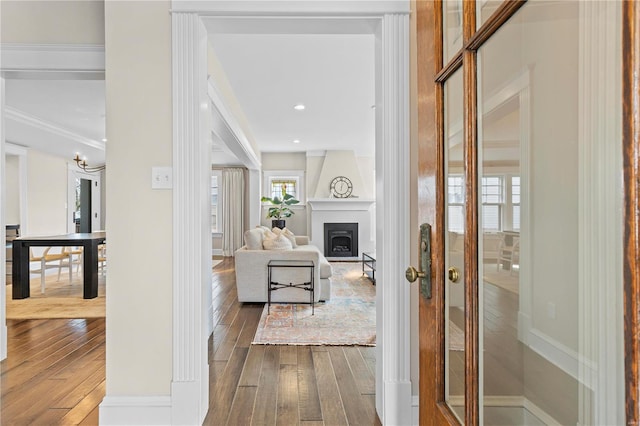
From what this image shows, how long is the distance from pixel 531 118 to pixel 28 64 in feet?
9.52

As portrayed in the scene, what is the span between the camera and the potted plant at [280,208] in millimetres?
8234

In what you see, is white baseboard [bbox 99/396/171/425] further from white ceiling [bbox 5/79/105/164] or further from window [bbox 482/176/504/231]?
white ceiling [bbox 5/79/105/164]

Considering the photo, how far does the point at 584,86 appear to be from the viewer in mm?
580

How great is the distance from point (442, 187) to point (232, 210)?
8545mm

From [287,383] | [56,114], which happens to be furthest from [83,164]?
[287,383]

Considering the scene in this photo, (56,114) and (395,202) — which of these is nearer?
(395,202)

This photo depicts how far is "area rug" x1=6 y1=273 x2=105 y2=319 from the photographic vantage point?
3.85m

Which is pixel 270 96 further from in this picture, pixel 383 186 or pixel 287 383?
pixel 287 383

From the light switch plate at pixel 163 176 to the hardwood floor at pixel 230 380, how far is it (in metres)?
1.28

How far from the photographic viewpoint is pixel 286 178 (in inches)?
355

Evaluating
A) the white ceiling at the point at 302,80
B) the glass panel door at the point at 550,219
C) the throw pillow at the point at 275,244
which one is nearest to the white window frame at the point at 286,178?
the white ceiling at the point at 302,80

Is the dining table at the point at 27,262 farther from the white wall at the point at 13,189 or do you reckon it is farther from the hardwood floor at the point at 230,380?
the white wall at the point at 13,189

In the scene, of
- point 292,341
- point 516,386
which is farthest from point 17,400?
point 516,386

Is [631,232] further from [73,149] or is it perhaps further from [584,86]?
[73,149]
